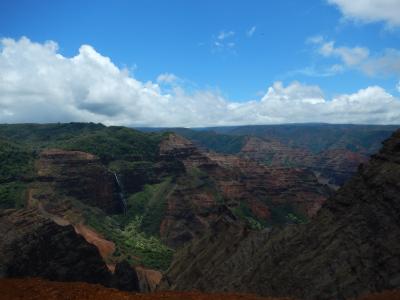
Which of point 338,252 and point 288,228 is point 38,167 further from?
point 338,252

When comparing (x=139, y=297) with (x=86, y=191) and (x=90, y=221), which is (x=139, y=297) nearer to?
(x=90, y=221)

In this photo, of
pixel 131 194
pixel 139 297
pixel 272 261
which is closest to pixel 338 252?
pixel 272 261

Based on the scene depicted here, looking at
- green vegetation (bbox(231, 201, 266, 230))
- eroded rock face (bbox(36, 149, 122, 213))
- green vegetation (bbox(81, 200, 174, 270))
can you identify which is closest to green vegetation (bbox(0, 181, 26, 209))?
eroded rock face (bbox(36, 149, 122, 213))

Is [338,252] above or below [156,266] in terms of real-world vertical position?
above

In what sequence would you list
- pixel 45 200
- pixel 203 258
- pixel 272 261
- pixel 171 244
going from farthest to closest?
pixel 171 244
pixel 45 200
pixel 203 258
pixel 272 261

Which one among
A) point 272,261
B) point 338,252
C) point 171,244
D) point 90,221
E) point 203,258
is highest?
point 338,252

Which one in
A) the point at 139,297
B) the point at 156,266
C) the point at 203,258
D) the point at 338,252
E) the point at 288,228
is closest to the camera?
the point at 139,297

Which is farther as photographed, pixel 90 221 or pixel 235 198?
pixel 235 198
